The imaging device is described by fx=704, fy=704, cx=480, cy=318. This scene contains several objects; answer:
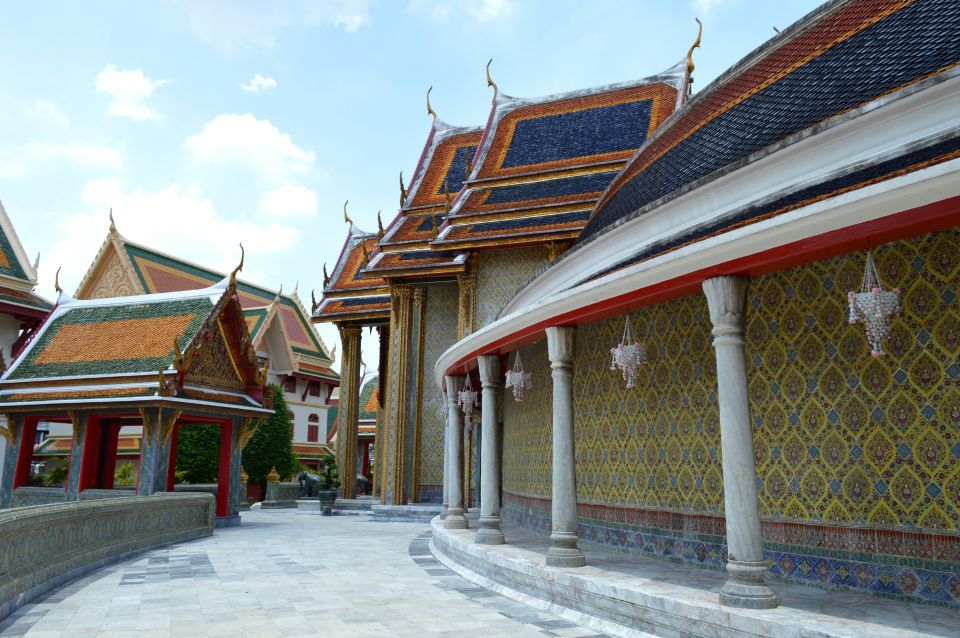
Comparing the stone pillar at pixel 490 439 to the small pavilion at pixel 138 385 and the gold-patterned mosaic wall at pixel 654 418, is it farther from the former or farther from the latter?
the small pavilion at pixel 138 385

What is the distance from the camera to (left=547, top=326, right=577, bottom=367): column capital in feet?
24.8

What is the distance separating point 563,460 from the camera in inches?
289

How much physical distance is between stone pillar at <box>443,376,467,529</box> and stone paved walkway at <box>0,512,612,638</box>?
796 millimetres

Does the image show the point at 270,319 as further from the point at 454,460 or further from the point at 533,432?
the point at 533,432

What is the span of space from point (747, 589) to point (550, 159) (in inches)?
674

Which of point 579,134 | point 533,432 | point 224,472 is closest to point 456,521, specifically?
point 533,432

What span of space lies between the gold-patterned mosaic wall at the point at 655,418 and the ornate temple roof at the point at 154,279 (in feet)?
97.2

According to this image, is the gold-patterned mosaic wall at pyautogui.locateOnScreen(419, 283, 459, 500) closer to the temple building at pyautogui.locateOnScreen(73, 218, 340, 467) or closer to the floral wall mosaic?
the floral wall mosaic

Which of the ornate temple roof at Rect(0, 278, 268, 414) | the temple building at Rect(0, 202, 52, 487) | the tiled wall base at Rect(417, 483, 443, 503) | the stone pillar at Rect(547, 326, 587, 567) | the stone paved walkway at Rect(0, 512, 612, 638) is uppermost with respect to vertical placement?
the temple building at Rect(0, 202, 52, 487)

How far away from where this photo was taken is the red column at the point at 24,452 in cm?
1811

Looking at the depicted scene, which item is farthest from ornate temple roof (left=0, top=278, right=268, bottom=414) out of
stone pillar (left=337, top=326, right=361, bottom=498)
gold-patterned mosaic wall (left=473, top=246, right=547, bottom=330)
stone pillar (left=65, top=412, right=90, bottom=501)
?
stone pillar (left=337, top=326, right=361, bottom=498)

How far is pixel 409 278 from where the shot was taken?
2148cm

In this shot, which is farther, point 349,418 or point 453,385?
point 349,418

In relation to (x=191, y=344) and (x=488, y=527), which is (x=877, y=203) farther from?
(x=191, y=344)
